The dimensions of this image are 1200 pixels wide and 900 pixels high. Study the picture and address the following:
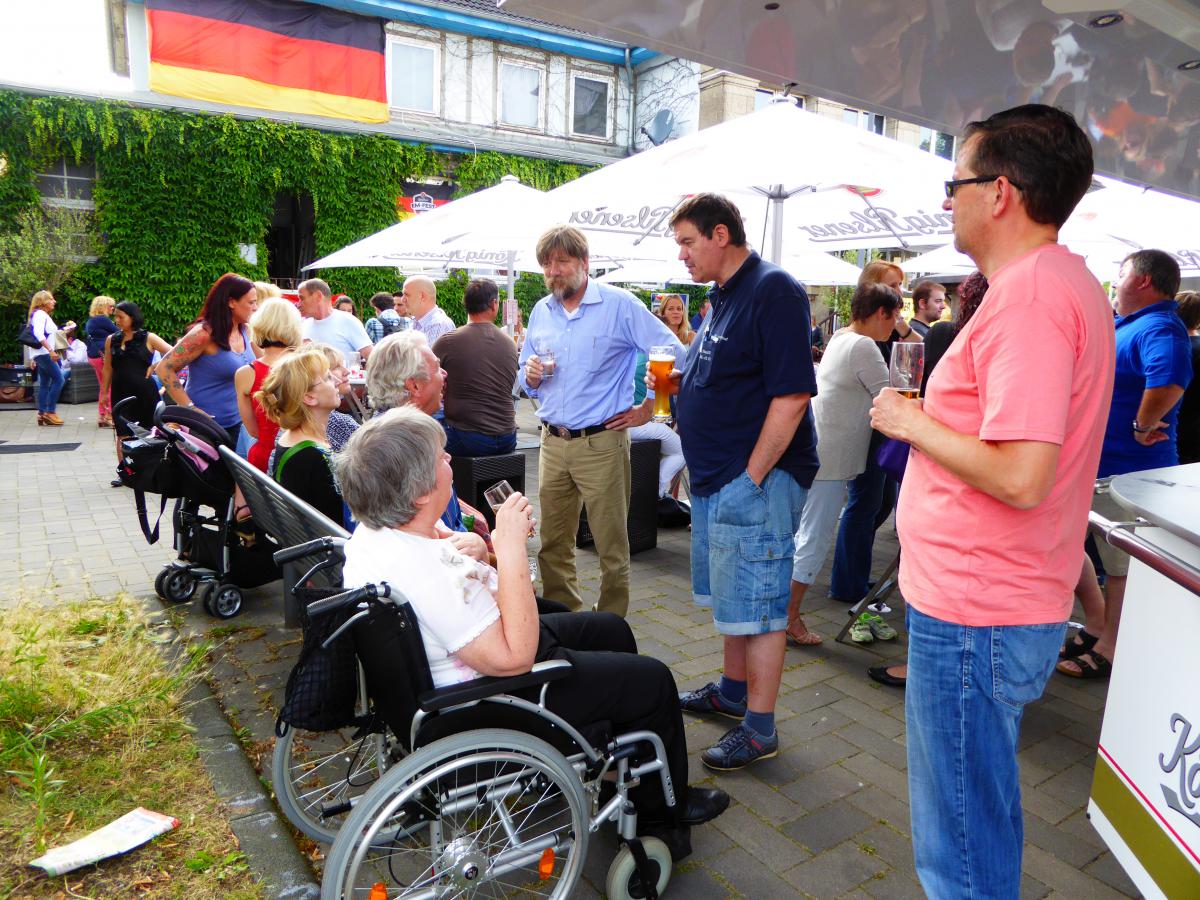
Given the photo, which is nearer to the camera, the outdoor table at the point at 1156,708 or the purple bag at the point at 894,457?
the outdoor table at the point at 1156,708

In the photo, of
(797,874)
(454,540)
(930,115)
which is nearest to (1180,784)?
(797,874)

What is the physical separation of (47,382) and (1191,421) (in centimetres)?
1353

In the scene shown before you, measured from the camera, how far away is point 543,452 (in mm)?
4277

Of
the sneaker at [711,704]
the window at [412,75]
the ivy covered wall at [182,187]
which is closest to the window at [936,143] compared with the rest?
the window at [412,75]

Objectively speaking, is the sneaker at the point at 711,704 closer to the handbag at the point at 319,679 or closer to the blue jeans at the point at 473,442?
the handbag at the point at 319,679

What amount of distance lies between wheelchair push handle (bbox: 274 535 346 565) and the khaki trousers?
181 centimetres

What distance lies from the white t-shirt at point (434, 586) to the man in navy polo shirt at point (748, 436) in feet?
3.66

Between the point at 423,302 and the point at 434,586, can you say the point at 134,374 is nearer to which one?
the point at 423,302

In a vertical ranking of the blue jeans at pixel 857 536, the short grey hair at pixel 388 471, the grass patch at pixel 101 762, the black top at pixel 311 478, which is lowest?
the grass patch at pixel 101 762

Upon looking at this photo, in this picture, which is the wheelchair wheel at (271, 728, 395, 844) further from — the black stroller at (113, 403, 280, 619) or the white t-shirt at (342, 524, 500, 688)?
the black stroller at (113, 403, 280, 619)

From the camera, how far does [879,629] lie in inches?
167

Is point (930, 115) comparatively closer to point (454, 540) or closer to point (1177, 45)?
point (1177, 45)

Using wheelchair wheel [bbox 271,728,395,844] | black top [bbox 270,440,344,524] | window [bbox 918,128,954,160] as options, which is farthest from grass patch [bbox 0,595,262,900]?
window [bbox 918,128,954,160]

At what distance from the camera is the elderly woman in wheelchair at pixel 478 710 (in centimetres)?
192
